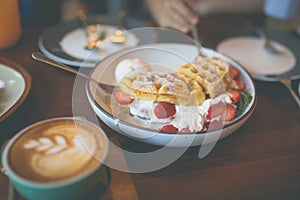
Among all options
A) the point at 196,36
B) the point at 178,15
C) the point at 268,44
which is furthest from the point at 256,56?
the point at 178,15

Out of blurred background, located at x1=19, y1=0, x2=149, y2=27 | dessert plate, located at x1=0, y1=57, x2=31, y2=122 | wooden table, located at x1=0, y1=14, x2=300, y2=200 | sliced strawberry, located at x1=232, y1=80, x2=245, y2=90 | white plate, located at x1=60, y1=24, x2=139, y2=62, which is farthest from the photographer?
blurred background, located at x1=19, y1=0, x2=149, y2=27

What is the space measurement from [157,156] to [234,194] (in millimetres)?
168

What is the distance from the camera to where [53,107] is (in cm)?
90

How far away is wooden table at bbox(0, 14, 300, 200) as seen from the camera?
711 mm

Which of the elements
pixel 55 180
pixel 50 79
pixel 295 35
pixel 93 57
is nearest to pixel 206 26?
A: pixel 295 35

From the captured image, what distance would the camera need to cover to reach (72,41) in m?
1.12

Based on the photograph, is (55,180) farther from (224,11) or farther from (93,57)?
(224,11)

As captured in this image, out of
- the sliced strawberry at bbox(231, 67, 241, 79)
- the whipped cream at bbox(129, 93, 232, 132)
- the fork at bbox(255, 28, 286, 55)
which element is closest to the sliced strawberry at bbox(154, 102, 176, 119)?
the whipped cream at bbox(129, 93, 232, 132)

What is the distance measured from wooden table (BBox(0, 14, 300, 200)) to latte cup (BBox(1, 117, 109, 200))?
101mm

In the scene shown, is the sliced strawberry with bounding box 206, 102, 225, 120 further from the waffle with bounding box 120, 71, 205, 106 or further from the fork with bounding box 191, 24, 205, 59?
the fork with bounding box 191, 24, 205, 59

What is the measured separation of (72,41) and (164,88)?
0.44 m

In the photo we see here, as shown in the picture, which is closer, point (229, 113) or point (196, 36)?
point (229, 113)

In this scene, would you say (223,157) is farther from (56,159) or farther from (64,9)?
(64,9)

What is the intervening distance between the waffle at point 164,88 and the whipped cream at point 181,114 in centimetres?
1
